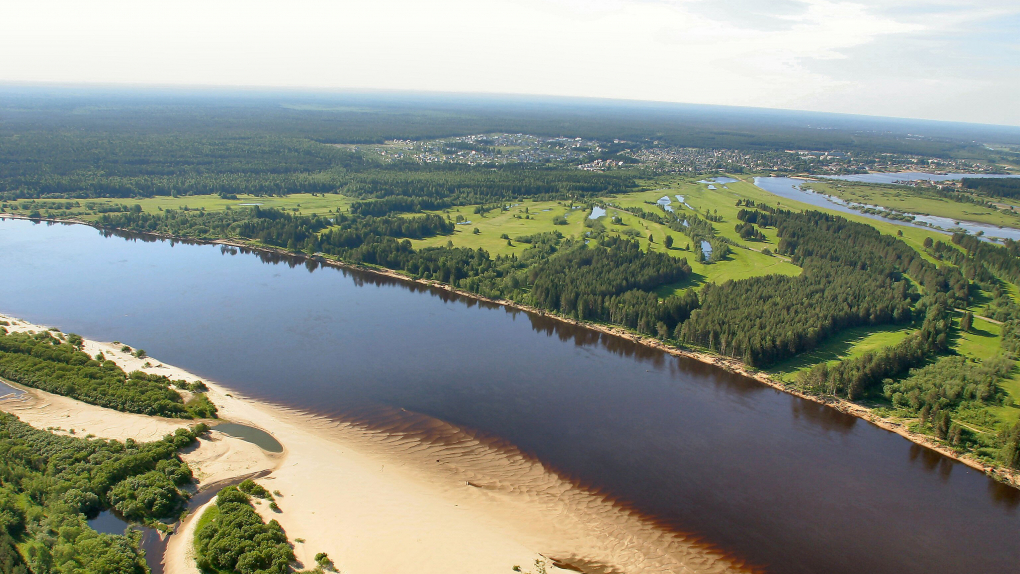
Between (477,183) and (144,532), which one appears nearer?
(144,532)

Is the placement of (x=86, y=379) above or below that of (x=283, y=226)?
below

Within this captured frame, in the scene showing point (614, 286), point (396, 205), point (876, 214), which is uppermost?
point (876, 214)

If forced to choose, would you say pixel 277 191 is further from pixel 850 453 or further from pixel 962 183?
pixel 962 183

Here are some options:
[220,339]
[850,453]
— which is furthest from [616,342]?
[220,339]

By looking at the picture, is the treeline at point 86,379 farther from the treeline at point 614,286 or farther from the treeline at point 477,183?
the treeline at point 477,183

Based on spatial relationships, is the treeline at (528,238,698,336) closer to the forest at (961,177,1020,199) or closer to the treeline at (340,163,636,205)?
the treeline at (340,163,636,205)

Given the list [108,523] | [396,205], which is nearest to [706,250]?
[396,205]

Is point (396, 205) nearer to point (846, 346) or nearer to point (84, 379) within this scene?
point (84, 379)
